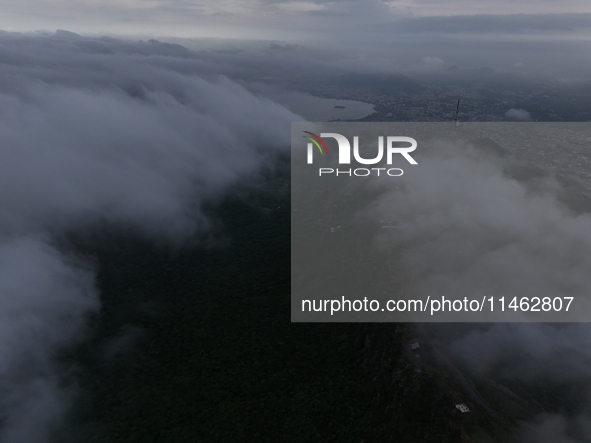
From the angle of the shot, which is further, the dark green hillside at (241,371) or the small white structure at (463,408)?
the dark green hillside at (241,371)

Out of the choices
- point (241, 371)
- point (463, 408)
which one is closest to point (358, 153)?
point (241, 371)

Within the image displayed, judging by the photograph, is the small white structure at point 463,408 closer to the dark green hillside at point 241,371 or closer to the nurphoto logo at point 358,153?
the dark green hillside at point 241,371

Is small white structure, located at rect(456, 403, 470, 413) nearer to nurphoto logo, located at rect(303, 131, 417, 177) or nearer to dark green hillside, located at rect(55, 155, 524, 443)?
dark green hillside, located at rect(55, 155, 524, 443)

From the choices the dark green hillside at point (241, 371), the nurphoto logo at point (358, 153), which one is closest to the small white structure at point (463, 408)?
the dark green hillside at point (241, 371)

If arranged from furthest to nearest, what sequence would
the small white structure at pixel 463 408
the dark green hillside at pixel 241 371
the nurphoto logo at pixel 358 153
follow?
the nurphoto logo at pixel 358 153 → the dark green hillside at pixel 241 371 → the small white structure at pixel 463 408

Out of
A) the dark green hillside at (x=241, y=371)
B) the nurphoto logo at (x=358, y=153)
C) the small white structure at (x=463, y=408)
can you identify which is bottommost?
the dark green hillside at (x=241, y=371)

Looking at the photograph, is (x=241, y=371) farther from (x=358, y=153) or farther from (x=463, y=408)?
(x=358, y=153)

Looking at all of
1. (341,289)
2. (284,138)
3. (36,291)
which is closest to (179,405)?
(341,289)

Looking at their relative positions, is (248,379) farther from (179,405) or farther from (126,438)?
(126,438)

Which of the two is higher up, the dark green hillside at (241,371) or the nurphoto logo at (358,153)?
the nurphoto logo at (358,153)

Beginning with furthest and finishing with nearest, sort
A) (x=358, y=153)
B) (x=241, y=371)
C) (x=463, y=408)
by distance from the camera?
(x=358, y=153)
(x=241, y=371)
(x=463, y=408)

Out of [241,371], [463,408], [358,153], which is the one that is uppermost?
[358,153]

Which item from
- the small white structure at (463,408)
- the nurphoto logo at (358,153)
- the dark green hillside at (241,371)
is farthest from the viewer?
the nurphoto logo at (358,153)
